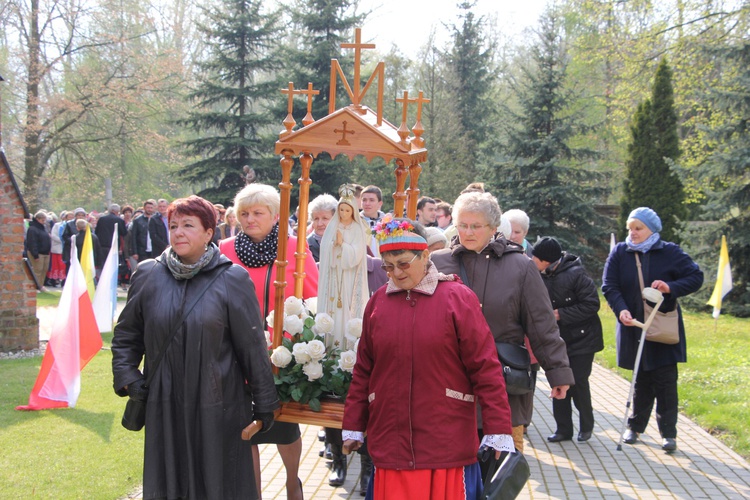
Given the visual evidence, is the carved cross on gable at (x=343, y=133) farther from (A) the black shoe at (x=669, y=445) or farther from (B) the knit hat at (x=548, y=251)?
(A) the black shoe at (x=669, y=445)

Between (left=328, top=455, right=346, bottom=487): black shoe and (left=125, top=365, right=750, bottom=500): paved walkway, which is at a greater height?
(left=328, top=455, right=346, bottom=487): black shoe

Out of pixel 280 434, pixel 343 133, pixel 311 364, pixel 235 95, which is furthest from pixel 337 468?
pixel 235 95

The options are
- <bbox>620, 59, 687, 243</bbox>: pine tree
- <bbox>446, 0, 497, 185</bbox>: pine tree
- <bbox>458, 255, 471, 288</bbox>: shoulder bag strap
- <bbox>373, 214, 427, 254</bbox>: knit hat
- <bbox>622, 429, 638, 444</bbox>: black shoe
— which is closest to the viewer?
<bbox>373, 214, 427, 254</bbox>: knit hat

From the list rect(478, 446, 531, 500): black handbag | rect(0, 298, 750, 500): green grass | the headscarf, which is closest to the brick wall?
rect(0, 298, 750, 500): green grass

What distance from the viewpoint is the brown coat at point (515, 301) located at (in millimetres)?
4648

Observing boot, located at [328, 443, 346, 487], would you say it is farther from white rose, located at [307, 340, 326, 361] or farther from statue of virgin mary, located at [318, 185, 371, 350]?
white rose, located at [307, 340, 326, 361]

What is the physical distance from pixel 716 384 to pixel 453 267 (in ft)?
22.7

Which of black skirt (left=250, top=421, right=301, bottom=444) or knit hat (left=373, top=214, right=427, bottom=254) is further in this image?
black skirt (left=250, top=421, right=301, bottom=444)

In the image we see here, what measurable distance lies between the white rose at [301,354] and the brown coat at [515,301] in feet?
3.23

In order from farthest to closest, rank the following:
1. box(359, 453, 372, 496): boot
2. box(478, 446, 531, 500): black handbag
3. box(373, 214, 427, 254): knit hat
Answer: box(359, 453, 372, 496): boot → box(373, 214, 427, 254): knit hat → box(478, 446, 531, 500): black handbag

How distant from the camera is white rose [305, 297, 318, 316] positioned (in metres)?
5.46

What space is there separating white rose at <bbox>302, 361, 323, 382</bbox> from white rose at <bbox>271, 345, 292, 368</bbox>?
117mm

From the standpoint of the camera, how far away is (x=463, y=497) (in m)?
3.73

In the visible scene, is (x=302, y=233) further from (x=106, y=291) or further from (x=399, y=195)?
(x=106, y=291)
